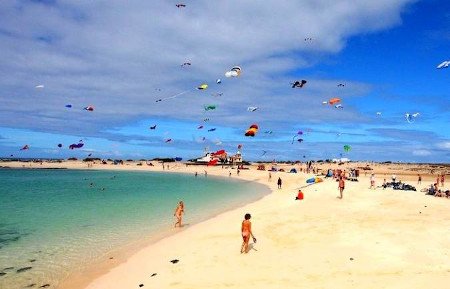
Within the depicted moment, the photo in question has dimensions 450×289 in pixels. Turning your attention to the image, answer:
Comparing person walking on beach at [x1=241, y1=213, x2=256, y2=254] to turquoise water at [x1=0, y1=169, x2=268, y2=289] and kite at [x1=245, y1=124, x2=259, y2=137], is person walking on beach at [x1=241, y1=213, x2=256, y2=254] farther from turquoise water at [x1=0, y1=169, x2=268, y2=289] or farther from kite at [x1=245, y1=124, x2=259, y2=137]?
kite at [x1=245, y1=124, x2=259, y2=137]

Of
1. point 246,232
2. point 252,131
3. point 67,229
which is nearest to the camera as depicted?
point 246,232

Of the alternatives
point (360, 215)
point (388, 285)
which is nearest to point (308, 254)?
point (388, 285)

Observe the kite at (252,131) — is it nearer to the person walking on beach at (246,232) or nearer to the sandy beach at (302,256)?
the sandy beach at (302,256)

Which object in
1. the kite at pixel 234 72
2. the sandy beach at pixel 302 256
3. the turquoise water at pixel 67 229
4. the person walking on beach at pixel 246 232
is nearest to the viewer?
the sandy beach at pixel 302 256

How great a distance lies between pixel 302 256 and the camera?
43.2 ft

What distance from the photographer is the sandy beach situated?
1084 centimetres

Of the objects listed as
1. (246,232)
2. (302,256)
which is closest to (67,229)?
(246,232)

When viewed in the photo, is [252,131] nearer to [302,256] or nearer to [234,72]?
[234,72]

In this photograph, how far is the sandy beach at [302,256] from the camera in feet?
35.6

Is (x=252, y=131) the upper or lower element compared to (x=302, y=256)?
upper

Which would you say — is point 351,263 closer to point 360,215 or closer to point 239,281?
point 239,281

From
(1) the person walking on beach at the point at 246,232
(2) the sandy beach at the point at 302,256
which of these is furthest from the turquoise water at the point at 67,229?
(1) the person walking on beach at the point at 246,232

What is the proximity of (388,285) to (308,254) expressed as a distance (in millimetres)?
3901

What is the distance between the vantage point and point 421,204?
2434cm
